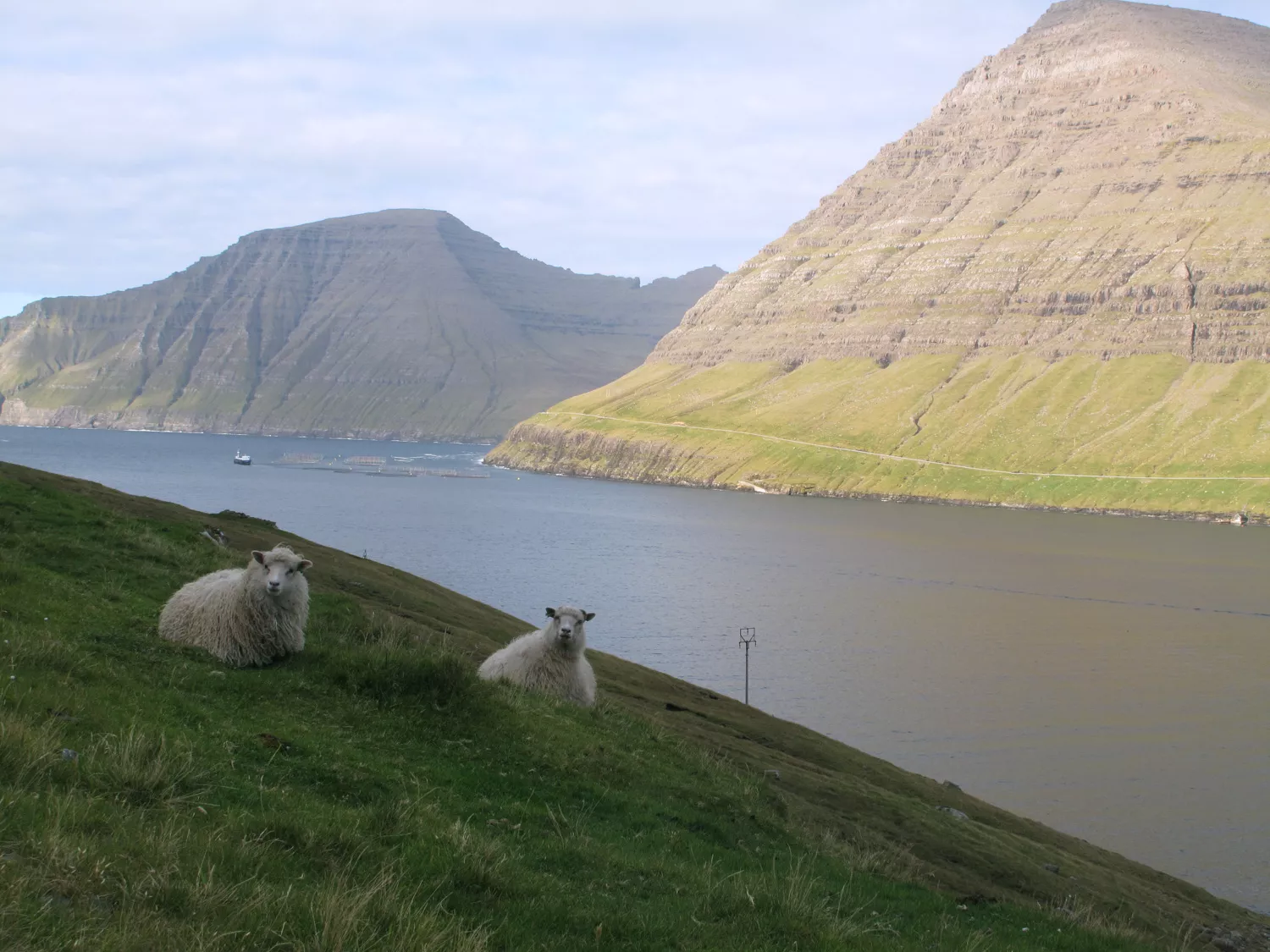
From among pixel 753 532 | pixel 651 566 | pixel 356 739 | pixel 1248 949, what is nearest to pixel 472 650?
pixel 356 739

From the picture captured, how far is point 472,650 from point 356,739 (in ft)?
51.1

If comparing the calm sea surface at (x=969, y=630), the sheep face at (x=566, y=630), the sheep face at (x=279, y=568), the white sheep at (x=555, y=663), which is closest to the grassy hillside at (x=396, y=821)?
the white sheep at (x=555, y=663)

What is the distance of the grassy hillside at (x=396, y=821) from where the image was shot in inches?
310

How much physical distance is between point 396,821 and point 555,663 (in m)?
12.7

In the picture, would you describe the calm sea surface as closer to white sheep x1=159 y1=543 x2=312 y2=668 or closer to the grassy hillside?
the grassy hillside

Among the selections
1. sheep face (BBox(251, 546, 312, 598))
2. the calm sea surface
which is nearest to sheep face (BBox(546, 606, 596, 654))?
sheep face (BBox(251, 546, 312, 598))

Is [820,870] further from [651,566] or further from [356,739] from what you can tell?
[651,566]

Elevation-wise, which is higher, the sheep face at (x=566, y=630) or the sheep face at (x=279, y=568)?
the sheep face at (x=279, y=568)

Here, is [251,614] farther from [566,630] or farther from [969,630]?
[969,630]

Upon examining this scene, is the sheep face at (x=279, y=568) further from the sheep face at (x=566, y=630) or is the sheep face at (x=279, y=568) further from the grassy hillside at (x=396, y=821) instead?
the sheep face at (x=566, y=630)

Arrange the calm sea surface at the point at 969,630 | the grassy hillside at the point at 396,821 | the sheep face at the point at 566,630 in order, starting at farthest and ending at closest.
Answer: the calm sea surface at the point at 969,630 → the sheep face at the point at 566,630 → the grassy hillside at the point at 396,821

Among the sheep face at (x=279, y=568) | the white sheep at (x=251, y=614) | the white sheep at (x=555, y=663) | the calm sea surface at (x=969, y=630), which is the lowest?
the calm sea surface at (x=969, y=630)

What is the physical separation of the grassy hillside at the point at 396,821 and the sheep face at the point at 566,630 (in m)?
1.76

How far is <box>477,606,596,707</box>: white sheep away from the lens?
23031 mm
